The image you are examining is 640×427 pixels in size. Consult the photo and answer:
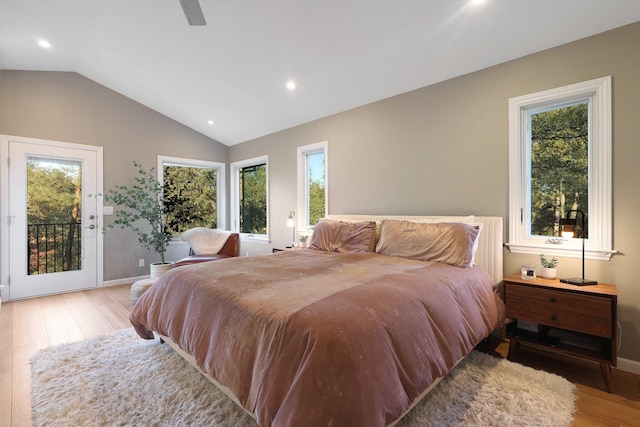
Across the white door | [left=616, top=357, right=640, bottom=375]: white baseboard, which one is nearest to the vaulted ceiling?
the white door

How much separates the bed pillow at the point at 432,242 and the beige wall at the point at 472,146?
490 millimetres

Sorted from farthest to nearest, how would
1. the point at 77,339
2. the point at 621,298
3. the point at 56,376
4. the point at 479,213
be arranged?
the point at 479,213
the point at 77,339
the point at 621,298
the point at 56,376

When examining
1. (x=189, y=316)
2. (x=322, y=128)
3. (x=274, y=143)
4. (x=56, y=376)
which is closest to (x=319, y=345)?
(x=189, y=316)

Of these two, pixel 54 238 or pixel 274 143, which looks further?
pixel 274 143

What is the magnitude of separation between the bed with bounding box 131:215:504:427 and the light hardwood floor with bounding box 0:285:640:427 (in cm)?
58

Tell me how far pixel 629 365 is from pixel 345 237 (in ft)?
7.76

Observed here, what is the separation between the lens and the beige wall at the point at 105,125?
374 cm

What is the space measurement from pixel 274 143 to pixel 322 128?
1.09m

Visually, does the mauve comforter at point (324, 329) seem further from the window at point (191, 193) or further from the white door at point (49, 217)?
the window at point (191, 193)

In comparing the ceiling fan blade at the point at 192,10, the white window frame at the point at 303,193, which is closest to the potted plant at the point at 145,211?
the white window frame at the point at 303,193

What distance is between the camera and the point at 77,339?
2596 mm

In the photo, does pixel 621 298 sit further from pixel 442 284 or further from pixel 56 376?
pixel 56 376

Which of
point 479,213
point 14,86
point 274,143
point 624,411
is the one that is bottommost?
point 624,411

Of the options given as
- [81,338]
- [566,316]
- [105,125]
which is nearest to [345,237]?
[566,316]
